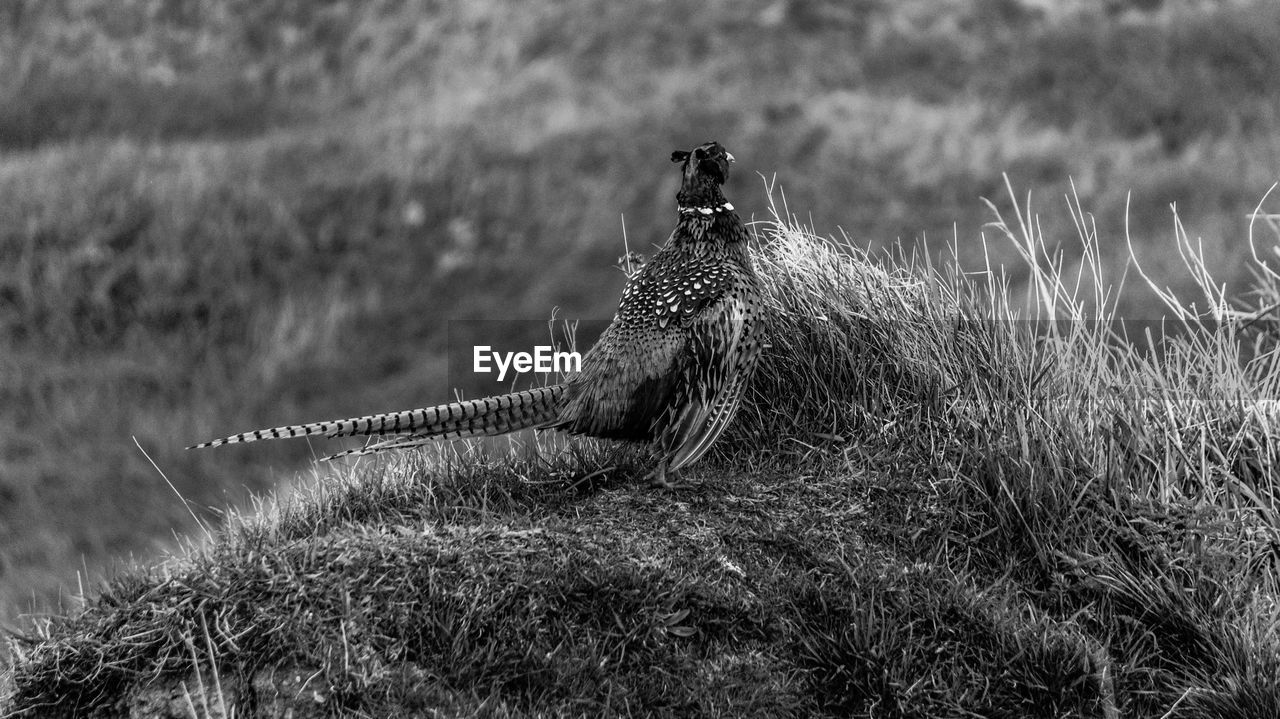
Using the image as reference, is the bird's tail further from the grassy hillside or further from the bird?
the grassy hillside

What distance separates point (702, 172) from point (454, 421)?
1550 millimetres

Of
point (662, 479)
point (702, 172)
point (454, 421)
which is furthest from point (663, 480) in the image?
point (702, 172)

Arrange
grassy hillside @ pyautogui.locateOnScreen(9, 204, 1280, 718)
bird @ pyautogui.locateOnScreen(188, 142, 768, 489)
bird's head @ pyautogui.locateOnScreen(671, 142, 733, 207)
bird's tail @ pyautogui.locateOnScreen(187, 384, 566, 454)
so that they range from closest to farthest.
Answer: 1. grassy hillside @ pyautogui.locateOnScreen(9, 204, 1280, 718)
2. bird's tail @ pyautogui.locateOnScreen(187, 384, 566, 454)
3. bird @ pyautogui.locateOnScreen(188, 142, 768, 489)
4. bird's head @ pyautogui.locateOnScreen(671, 142, 733, 207)

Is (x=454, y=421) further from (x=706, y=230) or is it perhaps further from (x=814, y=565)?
(x=814, y=565)

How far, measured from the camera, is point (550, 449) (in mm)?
5492

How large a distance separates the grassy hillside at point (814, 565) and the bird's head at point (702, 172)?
81 cm

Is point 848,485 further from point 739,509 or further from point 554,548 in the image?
point 554,548

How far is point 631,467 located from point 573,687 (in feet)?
4.53

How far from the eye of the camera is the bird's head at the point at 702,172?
5.23 metres

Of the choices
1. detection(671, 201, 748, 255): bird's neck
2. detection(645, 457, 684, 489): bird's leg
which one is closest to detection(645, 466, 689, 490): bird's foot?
detection(645, 457, 684, 489): bird's leg

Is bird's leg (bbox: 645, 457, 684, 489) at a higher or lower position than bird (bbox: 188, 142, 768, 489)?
lower

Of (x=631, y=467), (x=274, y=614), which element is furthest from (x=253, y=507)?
(x=631, y=467)

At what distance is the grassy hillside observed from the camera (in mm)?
4059

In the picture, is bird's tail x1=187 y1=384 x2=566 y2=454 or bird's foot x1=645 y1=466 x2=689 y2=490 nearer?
bird's tail x1=187 y1=384 x2=566 y2=454
